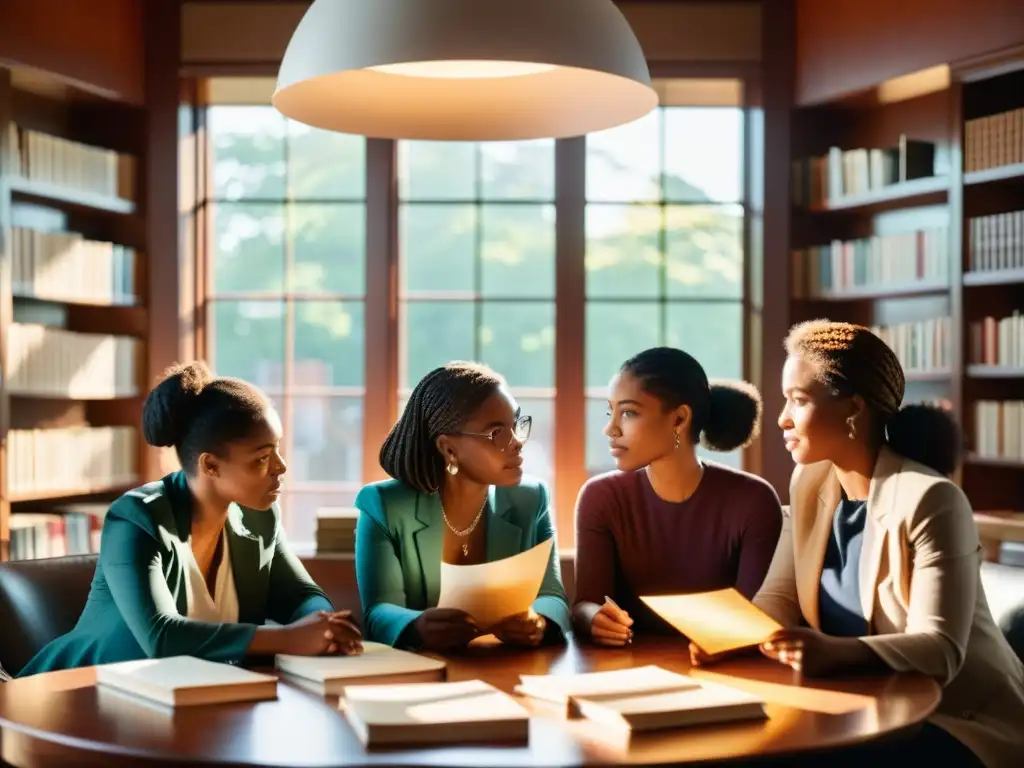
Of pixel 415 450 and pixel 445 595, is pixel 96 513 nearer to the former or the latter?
pixel 415 450

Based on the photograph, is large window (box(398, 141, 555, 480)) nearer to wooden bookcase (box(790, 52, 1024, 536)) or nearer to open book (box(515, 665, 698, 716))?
wooden bookcase (box(790, 52, 1024, 536))

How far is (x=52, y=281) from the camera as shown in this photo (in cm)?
517

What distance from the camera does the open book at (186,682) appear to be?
5.95 feet

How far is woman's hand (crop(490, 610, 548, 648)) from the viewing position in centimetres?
229

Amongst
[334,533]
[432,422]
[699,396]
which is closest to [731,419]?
[699,396]

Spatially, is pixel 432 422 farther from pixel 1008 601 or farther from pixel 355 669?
pixel 1008 601

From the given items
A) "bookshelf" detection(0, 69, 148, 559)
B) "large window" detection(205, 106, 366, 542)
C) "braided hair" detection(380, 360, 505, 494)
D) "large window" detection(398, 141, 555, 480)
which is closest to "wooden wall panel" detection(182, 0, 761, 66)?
"large window" detection(205, 106, 366, 542)

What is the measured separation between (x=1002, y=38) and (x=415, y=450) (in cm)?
312

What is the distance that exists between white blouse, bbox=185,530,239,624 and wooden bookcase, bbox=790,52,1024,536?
11.1 feet

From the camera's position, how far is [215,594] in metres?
2.43

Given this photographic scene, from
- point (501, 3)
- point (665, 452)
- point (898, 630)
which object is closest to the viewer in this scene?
point (501, 3)

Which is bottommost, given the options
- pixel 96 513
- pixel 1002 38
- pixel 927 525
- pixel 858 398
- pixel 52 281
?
pixel 96 513

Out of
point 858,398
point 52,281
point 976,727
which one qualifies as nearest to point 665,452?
point 858,398

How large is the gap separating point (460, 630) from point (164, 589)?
0.53 meters
